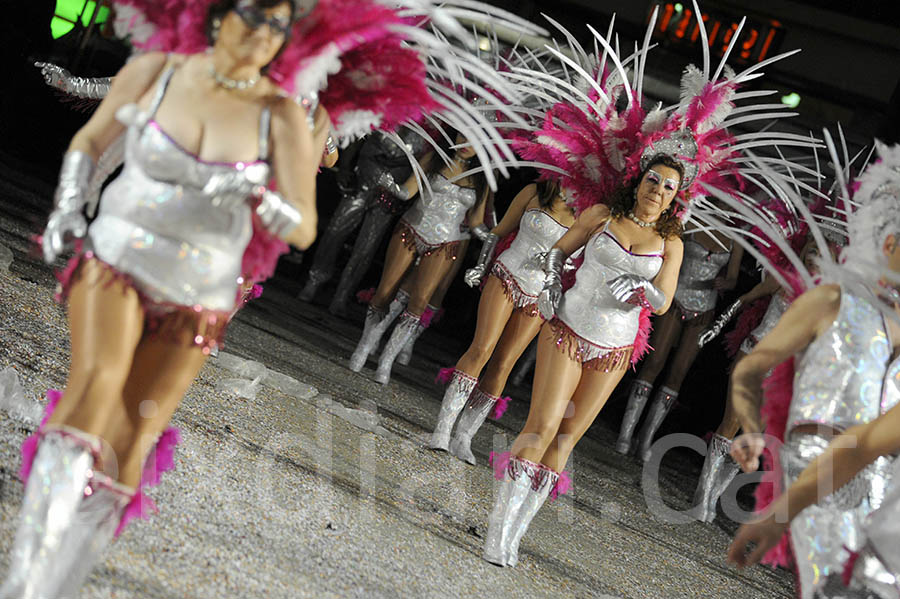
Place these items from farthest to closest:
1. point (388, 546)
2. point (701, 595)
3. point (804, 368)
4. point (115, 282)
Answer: point (701, 595), point (388, 546), point (804, 368), point (115, 282)

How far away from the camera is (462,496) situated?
4734 mm

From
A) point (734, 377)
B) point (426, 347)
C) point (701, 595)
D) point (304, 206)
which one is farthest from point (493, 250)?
point (426, 347)

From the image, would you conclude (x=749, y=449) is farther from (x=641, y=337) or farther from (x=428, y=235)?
(x=428, y=235)

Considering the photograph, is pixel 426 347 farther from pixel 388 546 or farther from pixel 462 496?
pixel 388 546

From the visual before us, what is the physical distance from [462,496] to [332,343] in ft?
10.1

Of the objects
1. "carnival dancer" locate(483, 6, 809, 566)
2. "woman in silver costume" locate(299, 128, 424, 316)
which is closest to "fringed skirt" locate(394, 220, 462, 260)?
"woman in silver costume" locate(299, 128, 424, 316)

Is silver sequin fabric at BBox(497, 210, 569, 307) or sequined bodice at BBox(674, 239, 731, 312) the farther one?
sequined bodice at BBox(674, 239, 731, 312)

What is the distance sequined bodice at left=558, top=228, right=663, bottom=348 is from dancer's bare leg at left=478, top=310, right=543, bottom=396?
116 centimetres

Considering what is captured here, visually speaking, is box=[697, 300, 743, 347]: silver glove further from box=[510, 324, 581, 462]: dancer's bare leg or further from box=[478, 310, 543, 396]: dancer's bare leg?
box=[510, 324, 581, 462]: dancer's bare leg

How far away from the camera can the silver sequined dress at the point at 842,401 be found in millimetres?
2596

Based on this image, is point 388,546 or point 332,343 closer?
point 388,546

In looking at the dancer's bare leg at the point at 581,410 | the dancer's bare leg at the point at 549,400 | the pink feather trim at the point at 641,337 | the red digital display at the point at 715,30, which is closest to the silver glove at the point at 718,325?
the pink feather trim at the point at 641,337

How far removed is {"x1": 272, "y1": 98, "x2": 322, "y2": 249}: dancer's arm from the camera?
7.46 feet

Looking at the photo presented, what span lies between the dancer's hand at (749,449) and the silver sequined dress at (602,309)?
1.18m
